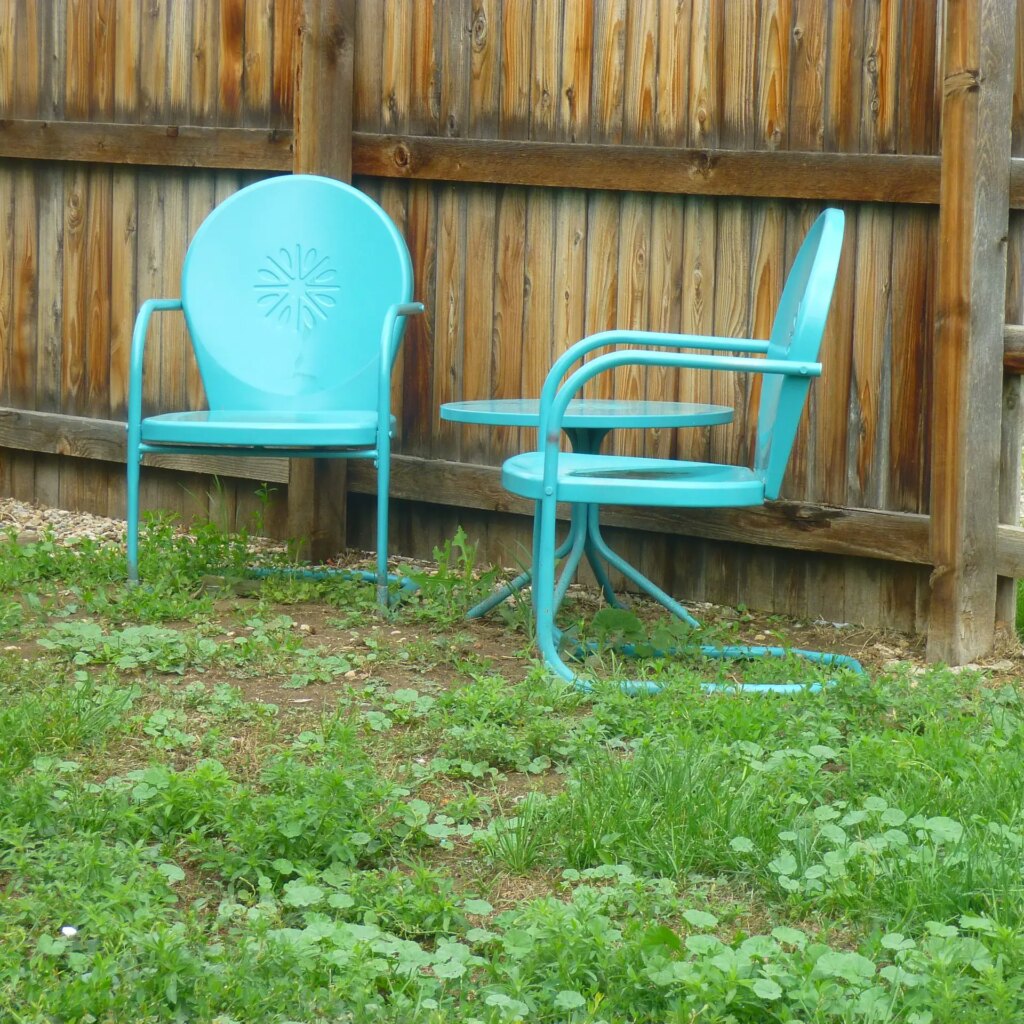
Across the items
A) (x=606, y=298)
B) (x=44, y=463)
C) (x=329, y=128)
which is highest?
(x=329, y=128)

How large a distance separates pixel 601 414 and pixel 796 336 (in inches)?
22.0

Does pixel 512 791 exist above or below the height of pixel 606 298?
below

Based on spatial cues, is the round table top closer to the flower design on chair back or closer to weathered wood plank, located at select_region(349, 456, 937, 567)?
weathered wood plank, located at select_region(349, 456, 937, 567)

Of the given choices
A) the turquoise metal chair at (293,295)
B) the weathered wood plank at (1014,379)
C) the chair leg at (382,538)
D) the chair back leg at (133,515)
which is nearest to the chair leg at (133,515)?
the chair back leg at (133,515)

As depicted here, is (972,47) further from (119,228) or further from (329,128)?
(119,228)

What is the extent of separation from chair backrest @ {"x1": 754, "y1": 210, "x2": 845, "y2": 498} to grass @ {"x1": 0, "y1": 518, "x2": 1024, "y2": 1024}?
1.48 ft

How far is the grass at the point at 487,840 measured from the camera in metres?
1.70

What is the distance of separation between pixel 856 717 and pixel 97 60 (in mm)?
3380

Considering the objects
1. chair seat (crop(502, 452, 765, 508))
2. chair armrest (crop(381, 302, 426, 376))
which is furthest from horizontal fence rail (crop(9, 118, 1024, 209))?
chair seat (crop(502, 452, 765, 508))

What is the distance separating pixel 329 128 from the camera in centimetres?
421

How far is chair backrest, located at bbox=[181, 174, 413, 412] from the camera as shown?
13.3 ft

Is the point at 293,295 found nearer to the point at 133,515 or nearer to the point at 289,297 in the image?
the point at 289,297

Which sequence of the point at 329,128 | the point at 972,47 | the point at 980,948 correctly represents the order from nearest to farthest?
the point at 980,948
the point at 972,47
the point at 329,128

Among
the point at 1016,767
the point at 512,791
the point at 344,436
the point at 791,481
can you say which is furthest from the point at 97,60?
the point at 1016,767
